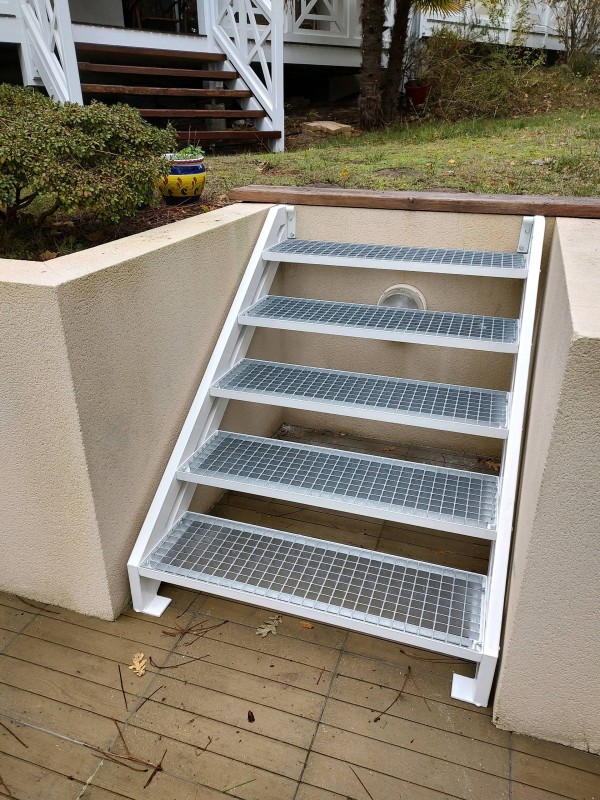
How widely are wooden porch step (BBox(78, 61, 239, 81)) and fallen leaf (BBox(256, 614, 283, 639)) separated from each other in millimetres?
5558

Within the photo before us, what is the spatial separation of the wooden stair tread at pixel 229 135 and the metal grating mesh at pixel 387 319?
351 cm

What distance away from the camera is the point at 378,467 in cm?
244

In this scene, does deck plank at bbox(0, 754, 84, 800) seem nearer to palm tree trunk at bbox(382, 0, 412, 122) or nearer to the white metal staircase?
the white metal staircase

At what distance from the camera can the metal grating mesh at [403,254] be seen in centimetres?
264

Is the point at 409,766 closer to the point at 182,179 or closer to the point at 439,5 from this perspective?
the point at 182,179

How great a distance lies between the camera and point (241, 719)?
1.82 metres

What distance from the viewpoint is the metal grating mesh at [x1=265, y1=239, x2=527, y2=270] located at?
2641 mm

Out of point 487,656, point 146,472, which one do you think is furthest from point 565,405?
point 146,472

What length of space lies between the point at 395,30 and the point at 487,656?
803 cm

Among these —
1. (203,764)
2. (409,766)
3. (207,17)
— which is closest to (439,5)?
(207,17)

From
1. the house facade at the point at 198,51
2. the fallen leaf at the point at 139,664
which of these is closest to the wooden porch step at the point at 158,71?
the house facade at the point at 198,51

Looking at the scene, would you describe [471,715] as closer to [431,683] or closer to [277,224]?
[431,683]

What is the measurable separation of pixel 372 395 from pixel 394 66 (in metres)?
6.72

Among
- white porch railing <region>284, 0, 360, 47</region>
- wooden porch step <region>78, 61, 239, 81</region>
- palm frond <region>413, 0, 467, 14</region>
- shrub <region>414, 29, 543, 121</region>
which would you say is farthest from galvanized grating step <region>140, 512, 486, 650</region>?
white porch railing <region>284, 0, 360, 47</region>
